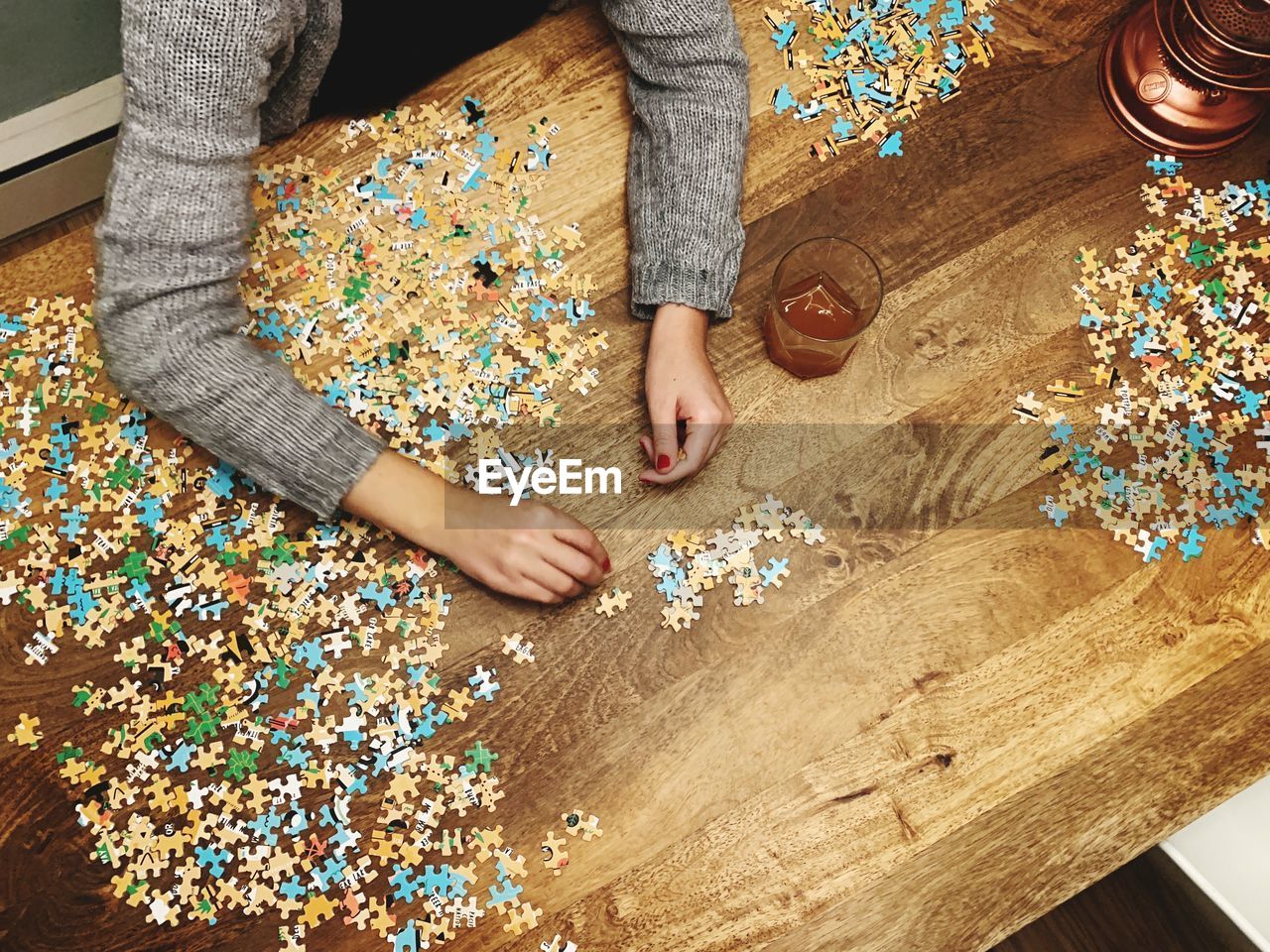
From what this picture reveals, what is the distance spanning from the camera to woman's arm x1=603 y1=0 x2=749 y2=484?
1.39 m

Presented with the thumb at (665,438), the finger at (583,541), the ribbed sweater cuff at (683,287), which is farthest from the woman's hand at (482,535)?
the ribbed sweater cuff at (683,287)

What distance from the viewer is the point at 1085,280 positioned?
151 cm

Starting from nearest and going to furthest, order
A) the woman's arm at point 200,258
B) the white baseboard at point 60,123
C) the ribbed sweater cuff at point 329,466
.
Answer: the woman's arm at point 200,258 → the ribbed sweater cuff at point 329,466 → the white baseboard at point 60,123

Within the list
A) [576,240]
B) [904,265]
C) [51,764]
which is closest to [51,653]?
[51,764]

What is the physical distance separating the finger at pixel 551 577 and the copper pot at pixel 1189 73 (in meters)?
1.21

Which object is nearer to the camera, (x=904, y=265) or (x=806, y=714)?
(x=806, y=714)

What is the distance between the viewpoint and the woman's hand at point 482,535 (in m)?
1.33

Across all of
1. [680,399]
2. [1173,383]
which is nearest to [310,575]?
[680,399]

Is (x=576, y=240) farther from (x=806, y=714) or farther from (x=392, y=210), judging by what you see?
(x=806, y=714)

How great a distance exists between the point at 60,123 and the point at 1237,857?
2.20 m

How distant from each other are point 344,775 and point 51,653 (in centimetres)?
47

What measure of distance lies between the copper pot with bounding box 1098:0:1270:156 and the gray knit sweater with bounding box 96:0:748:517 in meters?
0.66

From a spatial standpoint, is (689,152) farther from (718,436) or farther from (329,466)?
(329,466)

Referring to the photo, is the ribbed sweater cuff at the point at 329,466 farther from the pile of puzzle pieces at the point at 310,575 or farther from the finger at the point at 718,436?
the finger at the point at 718,436
